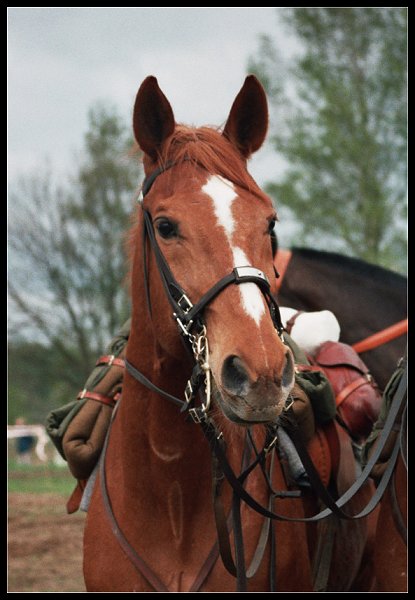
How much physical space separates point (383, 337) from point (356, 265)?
0.79 metres

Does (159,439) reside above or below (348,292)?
below

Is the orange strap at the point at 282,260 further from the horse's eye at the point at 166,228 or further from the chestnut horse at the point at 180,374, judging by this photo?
the horse's eye at the point at 166,228

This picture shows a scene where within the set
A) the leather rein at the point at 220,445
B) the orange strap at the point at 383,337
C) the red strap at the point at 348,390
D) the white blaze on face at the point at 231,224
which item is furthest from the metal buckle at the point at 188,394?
the orange strap at the point at 383,337

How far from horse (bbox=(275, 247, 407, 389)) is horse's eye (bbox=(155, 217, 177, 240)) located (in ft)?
9.12

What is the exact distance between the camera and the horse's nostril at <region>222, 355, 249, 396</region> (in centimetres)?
279

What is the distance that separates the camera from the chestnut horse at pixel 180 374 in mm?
3156

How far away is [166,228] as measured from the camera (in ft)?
10.9

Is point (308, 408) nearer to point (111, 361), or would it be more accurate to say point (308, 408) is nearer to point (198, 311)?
point (111, 361)

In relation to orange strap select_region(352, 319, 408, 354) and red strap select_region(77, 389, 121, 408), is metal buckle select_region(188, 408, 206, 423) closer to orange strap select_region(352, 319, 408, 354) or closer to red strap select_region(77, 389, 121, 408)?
red strap select_region(77, 389, 121, 408)

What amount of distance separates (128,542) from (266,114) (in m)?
1.90

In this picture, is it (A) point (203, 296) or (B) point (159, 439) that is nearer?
(A) point (203, 296)

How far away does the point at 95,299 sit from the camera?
100 ft

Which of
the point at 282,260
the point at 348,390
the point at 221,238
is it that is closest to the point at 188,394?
the point at 221,238
